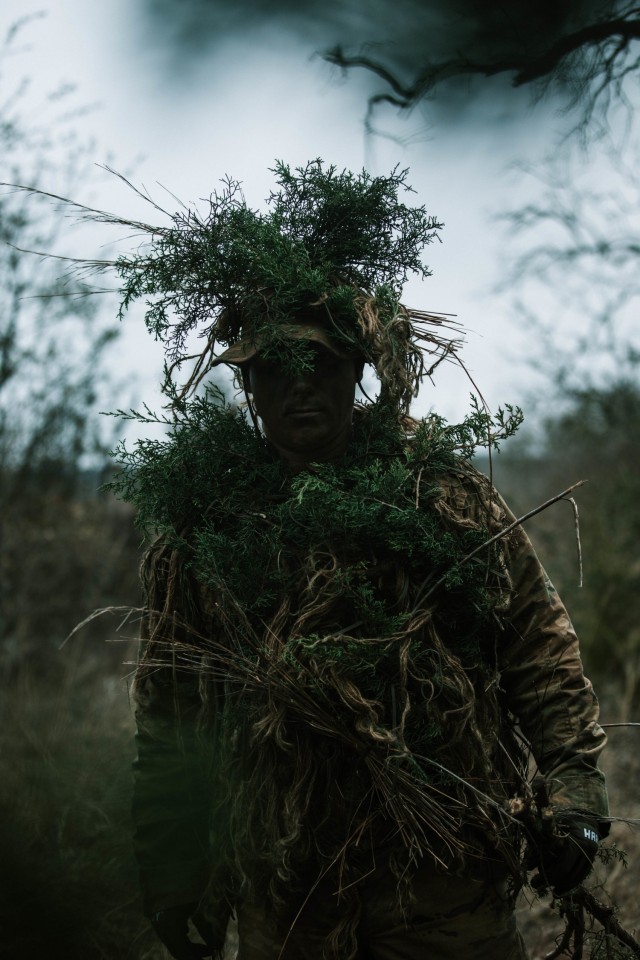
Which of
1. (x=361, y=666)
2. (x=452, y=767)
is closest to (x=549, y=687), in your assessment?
(x=452, y=767)

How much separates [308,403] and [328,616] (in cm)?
59

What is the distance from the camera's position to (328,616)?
2070 millimetres

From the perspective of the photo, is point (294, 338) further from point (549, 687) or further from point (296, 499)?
point (549, 687)

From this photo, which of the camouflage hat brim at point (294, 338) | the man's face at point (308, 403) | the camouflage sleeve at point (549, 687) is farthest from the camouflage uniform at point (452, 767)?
the camouflage hat brim at point (294, 338)

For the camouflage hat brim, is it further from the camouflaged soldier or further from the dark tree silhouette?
the dark tree silhouette

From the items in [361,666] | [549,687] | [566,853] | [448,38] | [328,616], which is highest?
[448,38]

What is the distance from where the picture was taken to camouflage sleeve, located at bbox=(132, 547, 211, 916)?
7.63 ft

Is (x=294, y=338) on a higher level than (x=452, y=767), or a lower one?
higher

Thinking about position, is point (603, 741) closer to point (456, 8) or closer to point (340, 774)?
point (340, 774)

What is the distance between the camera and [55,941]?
239cm

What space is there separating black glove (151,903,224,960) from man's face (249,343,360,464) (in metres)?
1.30

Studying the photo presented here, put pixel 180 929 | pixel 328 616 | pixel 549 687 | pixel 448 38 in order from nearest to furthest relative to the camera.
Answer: pixel 448 38, pixel 328 616, pixel 549 687, pixel 180 929

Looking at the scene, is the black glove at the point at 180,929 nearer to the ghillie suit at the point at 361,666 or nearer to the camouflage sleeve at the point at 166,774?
the camouflage sleeve at the point at 166,774

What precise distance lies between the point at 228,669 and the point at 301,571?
33cm
